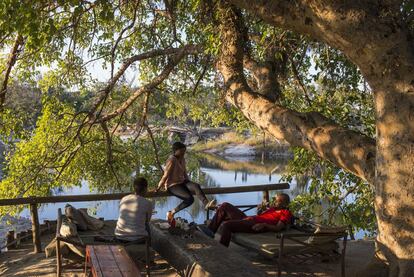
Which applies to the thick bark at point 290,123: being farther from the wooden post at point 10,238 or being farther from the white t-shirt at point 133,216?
the wooden post at point 10,238

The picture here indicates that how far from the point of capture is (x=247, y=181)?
3180cm

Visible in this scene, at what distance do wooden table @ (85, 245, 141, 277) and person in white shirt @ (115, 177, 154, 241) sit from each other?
54 cm

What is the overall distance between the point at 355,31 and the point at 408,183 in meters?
1.45

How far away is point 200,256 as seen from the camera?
5.00 metres

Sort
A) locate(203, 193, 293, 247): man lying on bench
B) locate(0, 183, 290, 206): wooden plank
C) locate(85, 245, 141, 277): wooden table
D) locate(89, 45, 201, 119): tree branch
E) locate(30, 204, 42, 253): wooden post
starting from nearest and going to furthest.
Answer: locate(85, 245, 141, 277): wooden table < locate(203, 193, 293, 247): man lying on bench < locate(0, 183, 290, 206): wooden plank < locate(30, 204, 42, 253): wooden post < locate(89, 45, 201, 119): tree branch

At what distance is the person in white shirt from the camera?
5.68 metres

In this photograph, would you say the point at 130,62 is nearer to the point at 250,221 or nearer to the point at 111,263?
the point at 250,221

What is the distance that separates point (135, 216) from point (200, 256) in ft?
3.53

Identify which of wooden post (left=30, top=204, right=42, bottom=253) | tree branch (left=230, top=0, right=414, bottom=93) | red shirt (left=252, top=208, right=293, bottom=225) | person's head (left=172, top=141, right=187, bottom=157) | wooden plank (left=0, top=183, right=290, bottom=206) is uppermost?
tree branch (left=230, top=0, right=414, bottom=93)

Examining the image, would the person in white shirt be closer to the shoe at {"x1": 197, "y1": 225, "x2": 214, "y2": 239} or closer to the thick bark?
the shoe at {"x1": 197, "y1": 225, "x2": 214, "y2": 239}

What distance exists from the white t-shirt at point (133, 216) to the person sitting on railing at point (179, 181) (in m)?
1.40

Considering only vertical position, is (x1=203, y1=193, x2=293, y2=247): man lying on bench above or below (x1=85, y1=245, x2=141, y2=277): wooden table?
above

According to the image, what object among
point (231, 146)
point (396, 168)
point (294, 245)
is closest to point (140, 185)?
point (294, 245)

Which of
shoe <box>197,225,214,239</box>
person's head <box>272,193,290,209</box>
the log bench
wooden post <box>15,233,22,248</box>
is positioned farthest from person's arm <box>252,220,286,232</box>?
wooden post <box>15,233,22,248</box>
